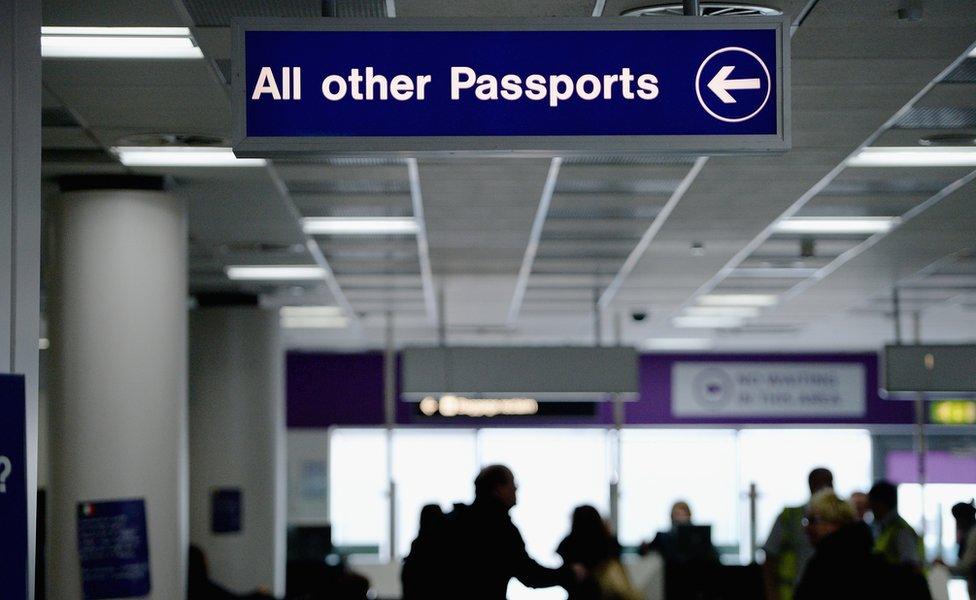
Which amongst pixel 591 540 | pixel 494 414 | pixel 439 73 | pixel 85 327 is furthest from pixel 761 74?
pixel 494 414

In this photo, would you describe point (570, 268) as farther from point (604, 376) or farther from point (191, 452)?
point (191, 452)

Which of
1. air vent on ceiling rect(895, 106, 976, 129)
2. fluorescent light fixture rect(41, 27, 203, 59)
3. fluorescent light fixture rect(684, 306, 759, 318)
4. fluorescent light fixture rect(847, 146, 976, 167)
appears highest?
fluorescent light fixture rect(41, 27, 203, 59)

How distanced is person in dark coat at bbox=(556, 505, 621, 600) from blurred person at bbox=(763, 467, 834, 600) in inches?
82.1

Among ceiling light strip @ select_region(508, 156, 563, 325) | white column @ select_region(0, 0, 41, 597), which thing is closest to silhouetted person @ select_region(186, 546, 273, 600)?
ceiling light strip @ select_region(508, 156, 563, 325)

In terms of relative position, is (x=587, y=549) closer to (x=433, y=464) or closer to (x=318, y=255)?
(x=318, y=255)

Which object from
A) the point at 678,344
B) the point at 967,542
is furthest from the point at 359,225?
the point at 678,344

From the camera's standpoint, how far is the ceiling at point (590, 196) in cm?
504

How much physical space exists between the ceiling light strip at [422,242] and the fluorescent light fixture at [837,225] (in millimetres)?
2427

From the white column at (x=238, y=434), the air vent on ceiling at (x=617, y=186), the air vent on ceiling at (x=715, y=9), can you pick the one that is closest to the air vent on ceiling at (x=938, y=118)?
the air vent on ceiling at (x=617, y=186)

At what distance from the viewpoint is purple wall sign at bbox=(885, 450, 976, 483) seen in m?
20.3

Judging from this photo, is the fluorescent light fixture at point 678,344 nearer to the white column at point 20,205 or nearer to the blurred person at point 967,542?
the blurred person at point 967,542

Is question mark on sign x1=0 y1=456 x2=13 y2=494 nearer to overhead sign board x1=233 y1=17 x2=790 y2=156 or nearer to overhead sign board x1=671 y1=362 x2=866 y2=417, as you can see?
overhead sign board x1=233 y1=17 x2=790 y2=156

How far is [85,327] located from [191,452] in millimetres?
5470

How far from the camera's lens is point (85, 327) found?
7.08 m
